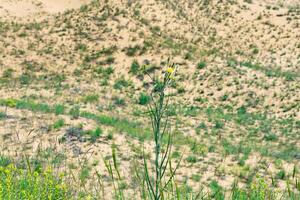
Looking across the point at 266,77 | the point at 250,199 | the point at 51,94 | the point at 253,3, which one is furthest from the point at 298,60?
the point at 250,199

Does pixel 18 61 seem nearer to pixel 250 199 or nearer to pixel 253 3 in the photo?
pixel 253 3

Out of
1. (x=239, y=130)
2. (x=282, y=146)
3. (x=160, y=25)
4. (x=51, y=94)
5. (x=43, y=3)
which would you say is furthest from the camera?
(x=43, y=3)

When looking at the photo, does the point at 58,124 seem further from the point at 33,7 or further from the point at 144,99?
the point at 33,7

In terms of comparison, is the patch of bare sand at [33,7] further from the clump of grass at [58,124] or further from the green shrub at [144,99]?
the clump of grass at [58,124]

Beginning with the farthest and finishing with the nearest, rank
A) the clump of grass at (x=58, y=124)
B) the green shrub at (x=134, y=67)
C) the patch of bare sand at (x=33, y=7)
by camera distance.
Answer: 1. the patch of bare sand at (x=33, y=7)
2. the green shrub at (x=134, y=67)
3. the clump of grass at (x=58, y=124)

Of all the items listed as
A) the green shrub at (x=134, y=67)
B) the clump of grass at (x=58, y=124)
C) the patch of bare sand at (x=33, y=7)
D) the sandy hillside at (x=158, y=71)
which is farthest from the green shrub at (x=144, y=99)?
the patch of bare sand at (x=33, y=7)

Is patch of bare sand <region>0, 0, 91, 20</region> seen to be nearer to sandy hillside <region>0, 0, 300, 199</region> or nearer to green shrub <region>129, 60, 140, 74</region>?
sandy hillside <region>0, 0, 300, 199</region>

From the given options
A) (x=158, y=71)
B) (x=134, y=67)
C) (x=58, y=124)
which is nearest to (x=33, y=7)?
(x=134, y=67)

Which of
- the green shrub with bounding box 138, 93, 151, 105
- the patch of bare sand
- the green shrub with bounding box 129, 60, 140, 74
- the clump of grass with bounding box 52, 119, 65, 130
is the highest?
the patch of bare sand

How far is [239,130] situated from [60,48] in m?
17.6

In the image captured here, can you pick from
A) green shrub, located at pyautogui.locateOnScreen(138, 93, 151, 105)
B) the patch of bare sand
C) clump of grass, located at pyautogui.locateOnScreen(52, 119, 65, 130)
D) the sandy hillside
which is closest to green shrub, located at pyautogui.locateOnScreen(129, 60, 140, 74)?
the sandy hillside

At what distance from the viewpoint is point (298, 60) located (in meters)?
35.3

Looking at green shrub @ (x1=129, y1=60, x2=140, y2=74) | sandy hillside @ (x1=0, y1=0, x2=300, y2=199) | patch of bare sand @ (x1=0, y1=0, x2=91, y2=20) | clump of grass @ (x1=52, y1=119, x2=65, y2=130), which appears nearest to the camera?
clump of grass @ (x1=52, y1=119, x2=65, y2=130)

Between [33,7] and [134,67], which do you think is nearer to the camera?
[134,67]
